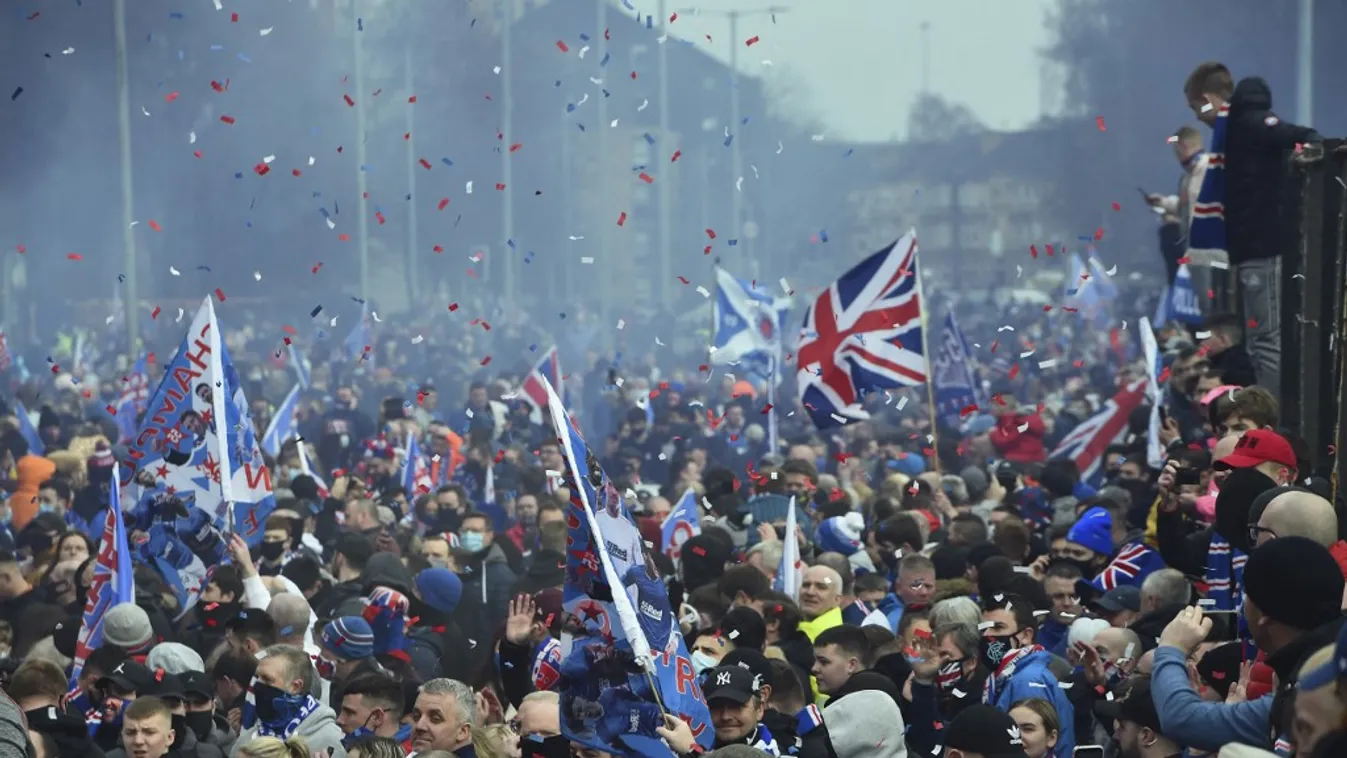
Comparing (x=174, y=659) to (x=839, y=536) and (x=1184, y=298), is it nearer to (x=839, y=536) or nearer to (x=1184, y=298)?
(x=839, y=536)

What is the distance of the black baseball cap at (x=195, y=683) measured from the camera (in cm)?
817

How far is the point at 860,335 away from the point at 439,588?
5.25m

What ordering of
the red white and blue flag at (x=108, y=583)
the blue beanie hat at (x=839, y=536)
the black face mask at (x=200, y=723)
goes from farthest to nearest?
the blue beanie hat at (x=839, y=536)
the red white and blue flag at (x=108, y=583)
the black face mask at (x=200, y=723)

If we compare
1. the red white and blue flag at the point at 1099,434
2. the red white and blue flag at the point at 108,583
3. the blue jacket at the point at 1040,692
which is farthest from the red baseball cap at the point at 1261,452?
the red white and blue flag at the point at 1099,434

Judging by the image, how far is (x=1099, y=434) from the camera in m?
16.7

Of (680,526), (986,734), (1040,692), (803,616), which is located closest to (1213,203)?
(803,616)

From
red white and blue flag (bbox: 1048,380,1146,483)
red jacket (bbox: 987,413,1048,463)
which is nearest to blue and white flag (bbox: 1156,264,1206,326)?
red white and blue flag (bbox: 1048,380,1146,483)

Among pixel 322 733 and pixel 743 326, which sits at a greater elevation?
pixel 743 326

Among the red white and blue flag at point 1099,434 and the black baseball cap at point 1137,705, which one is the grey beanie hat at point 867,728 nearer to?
the black baseball cap at point 1137,705

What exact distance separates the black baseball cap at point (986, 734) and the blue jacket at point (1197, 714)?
0.75 meters

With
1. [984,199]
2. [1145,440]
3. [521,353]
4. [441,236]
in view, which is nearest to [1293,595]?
[1145,440]

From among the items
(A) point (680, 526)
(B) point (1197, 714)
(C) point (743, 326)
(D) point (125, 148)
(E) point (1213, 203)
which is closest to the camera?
(B) point (1197, 714)

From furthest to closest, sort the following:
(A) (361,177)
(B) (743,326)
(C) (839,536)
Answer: (A) (361,177) < (B) (743,326) < (C) (839,536)

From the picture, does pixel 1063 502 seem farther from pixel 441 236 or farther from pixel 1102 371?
pixel 441 236
